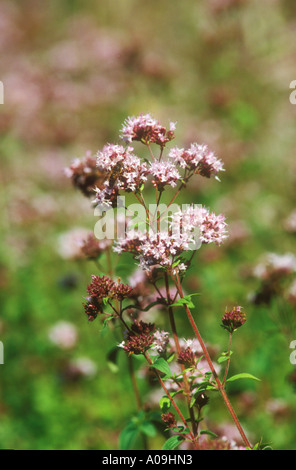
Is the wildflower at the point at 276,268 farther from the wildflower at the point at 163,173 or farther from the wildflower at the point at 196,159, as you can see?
the wildflower at the point at 163,173

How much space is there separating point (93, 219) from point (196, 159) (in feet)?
15.1

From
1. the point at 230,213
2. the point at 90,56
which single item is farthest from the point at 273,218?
the point at 90,56

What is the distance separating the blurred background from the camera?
349 cm

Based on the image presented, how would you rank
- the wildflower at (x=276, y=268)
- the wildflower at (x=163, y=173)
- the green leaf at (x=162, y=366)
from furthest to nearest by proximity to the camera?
1. the wildflower at (x=276, y=268)
2. the wildflower at (x=163, y=173)
3. the green leaf at (x=162, y=366)

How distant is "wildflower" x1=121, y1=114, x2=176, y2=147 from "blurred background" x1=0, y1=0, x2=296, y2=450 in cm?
127

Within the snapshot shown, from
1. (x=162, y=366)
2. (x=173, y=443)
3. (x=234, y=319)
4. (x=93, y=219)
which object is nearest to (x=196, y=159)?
(x=234, y=319)

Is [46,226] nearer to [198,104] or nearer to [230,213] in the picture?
[230,213]

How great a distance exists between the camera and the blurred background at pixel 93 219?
3.49 meters

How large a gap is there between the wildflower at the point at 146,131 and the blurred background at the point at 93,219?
1.27 meters

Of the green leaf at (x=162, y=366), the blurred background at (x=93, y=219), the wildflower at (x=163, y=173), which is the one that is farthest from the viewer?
the blurred background at (x=93, y=219)

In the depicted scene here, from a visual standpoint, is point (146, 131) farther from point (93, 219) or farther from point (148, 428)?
point (93, 219)

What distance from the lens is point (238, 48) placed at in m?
7.59

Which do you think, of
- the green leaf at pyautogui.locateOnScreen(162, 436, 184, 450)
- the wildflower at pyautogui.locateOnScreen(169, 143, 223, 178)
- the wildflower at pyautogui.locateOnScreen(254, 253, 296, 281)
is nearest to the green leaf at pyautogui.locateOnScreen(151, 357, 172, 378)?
the green leaf at pyautogui.locateOnScreen(162, 436, 184, 450)

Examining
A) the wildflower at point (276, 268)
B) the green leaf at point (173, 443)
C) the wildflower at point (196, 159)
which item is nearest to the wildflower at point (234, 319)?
the green leaf at point (173, 443)
